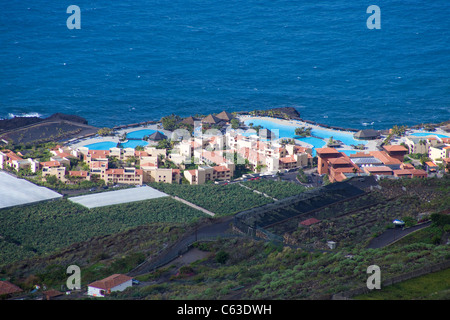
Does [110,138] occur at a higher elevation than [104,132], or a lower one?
lower

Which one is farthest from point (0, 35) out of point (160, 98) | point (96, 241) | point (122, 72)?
point (96, 241)

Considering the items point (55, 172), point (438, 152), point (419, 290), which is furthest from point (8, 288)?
point (438, 152)

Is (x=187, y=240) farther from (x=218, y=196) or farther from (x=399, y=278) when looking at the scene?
(x=218, y=196)

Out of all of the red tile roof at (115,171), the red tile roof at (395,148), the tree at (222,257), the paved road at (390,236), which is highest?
the paved road at (390,236)

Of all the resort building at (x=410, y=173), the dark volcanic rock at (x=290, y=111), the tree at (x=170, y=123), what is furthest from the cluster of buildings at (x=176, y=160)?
the dark volcanic rock at (x=290, y=111)

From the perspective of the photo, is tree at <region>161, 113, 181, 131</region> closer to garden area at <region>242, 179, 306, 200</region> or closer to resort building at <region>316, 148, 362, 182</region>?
garden area at <region>242, 179, 306, 200</region>

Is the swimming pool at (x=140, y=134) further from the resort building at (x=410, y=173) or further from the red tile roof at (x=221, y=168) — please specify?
the resort building at (x=410, y=173)

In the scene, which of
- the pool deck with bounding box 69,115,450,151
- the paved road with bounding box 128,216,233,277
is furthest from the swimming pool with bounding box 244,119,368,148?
the paved road with bounding box 128,216,233,277
